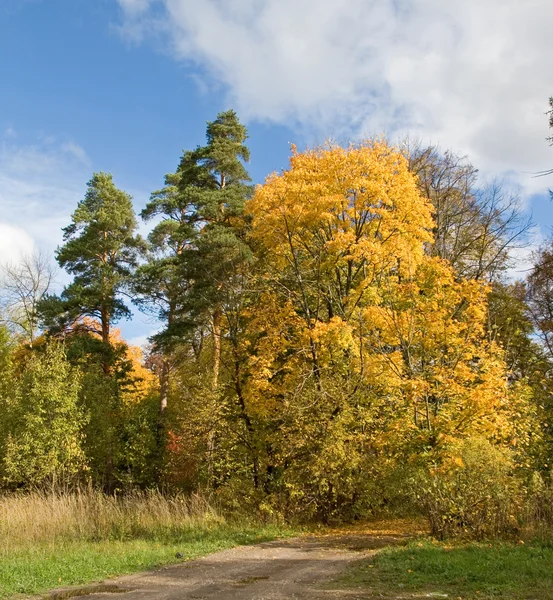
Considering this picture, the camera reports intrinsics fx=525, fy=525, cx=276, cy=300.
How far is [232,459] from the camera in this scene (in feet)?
52.0

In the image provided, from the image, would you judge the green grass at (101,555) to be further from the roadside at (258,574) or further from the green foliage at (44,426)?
the green foliage at (44,426)

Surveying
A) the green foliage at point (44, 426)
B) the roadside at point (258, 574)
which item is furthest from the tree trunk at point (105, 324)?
the roadside at point (258, 574)

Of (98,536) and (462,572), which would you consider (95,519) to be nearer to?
(98,536)

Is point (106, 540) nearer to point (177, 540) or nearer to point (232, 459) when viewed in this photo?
point (177, 540)

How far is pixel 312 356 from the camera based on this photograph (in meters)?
15.7

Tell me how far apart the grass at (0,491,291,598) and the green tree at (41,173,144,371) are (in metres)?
12.2

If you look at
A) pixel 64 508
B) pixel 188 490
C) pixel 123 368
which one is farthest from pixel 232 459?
pixel 123 368

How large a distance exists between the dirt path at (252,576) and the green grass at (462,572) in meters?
0.54

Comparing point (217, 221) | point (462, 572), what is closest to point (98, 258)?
point (217, 221)

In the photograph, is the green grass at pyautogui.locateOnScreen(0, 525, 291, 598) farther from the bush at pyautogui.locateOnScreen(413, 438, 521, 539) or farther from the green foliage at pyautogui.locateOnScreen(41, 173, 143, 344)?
the green foliage at pyautogui.locateOnScreen(41, 173, 143, 344)

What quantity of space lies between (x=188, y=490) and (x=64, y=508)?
936 centimetres

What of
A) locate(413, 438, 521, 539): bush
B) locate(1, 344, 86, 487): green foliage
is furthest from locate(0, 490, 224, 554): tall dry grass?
locate(413, 438, 521, 539): bush

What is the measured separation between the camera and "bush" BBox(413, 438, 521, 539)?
981cm

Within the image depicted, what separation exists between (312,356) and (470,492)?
6.59m
